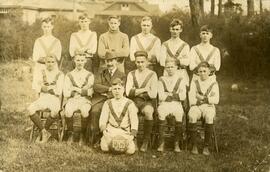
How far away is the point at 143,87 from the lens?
11.8ft

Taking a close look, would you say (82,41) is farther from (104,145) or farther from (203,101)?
(203,101)

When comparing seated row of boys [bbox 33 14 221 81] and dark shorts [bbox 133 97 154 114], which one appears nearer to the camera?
dark shorts [bbox 133 97 154 114]

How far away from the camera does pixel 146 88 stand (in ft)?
11.7

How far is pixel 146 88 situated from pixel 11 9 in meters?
1.39

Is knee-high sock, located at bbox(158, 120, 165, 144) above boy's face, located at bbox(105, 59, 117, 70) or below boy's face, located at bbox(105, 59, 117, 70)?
below

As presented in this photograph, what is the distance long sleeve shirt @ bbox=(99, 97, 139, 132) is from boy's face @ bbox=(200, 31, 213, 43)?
32.4 inches

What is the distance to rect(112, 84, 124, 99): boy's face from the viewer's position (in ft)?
11.2

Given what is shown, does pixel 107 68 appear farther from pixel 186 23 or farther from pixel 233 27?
pixel 233 27

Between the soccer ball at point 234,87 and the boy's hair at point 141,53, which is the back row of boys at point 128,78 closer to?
the boy's hair at point 141,53

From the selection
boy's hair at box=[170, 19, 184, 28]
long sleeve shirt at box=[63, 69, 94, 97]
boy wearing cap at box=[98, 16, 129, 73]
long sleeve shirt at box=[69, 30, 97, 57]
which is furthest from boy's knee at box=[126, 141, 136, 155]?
boy's hair at box=[170, 19, 184, 28]

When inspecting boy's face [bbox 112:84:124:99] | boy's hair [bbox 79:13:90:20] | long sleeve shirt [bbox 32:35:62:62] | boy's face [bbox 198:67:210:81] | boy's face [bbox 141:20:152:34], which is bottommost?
boy's face [bbox 112:84:124:99]

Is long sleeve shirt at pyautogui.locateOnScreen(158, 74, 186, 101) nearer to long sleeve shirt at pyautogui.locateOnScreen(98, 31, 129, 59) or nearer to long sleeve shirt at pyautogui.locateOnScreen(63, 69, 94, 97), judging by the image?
long sleeve shirt at pyautogui.locateOnScreen(98, 31, 129, 59)

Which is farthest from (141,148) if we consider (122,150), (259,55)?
(259,55)

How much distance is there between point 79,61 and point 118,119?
23.9 inches
